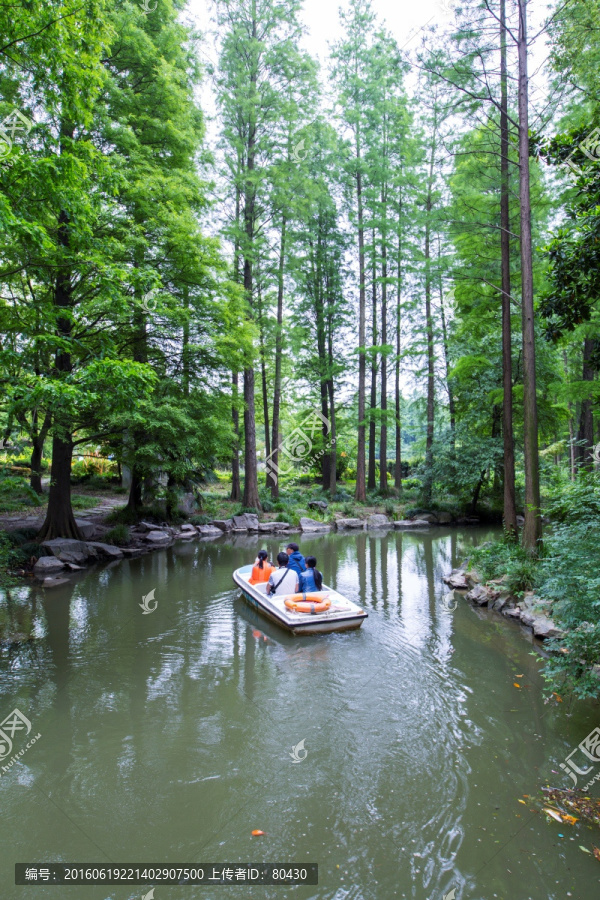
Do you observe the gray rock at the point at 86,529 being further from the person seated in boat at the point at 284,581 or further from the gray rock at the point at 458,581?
the gray rock at the point at 458,581

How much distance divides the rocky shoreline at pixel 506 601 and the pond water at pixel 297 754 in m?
0.27

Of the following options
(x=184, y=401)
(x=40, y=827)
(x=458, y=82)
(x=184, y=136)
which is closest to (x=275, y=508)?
(x=184, y=401)

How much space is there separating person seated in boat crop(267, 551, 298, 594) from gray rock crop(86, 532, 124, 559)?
5.89m

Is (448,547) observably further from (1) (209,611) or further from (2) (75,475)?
(2) (75,475)

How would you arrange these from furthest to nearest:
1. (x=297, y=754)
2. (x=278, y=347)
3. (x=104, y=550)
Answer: (x=278, y=347) < (x=104, y=550) < (x=297, y=754)

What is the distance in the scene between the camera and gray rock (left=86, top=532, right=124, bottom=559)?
11703 mm

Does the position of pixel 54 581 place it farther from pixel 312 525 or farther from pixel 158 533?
pixel 312 525

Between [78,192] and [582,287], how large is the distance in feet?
19.7

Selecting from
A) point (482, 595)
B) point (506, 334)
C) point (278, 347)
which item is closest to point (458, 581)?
point (482, 595)

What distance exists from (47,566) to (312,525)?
9.15m

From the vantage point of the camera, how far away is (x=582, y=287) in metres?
5.75

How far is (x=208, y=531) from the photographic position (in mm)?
15992

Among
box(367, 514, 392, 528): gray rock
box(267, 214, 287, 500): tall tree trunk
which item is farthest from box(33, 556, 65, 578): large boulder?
box(367, 514, 392, 528): gray rock

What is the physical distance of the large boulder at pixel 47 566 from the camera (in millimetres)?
10205
